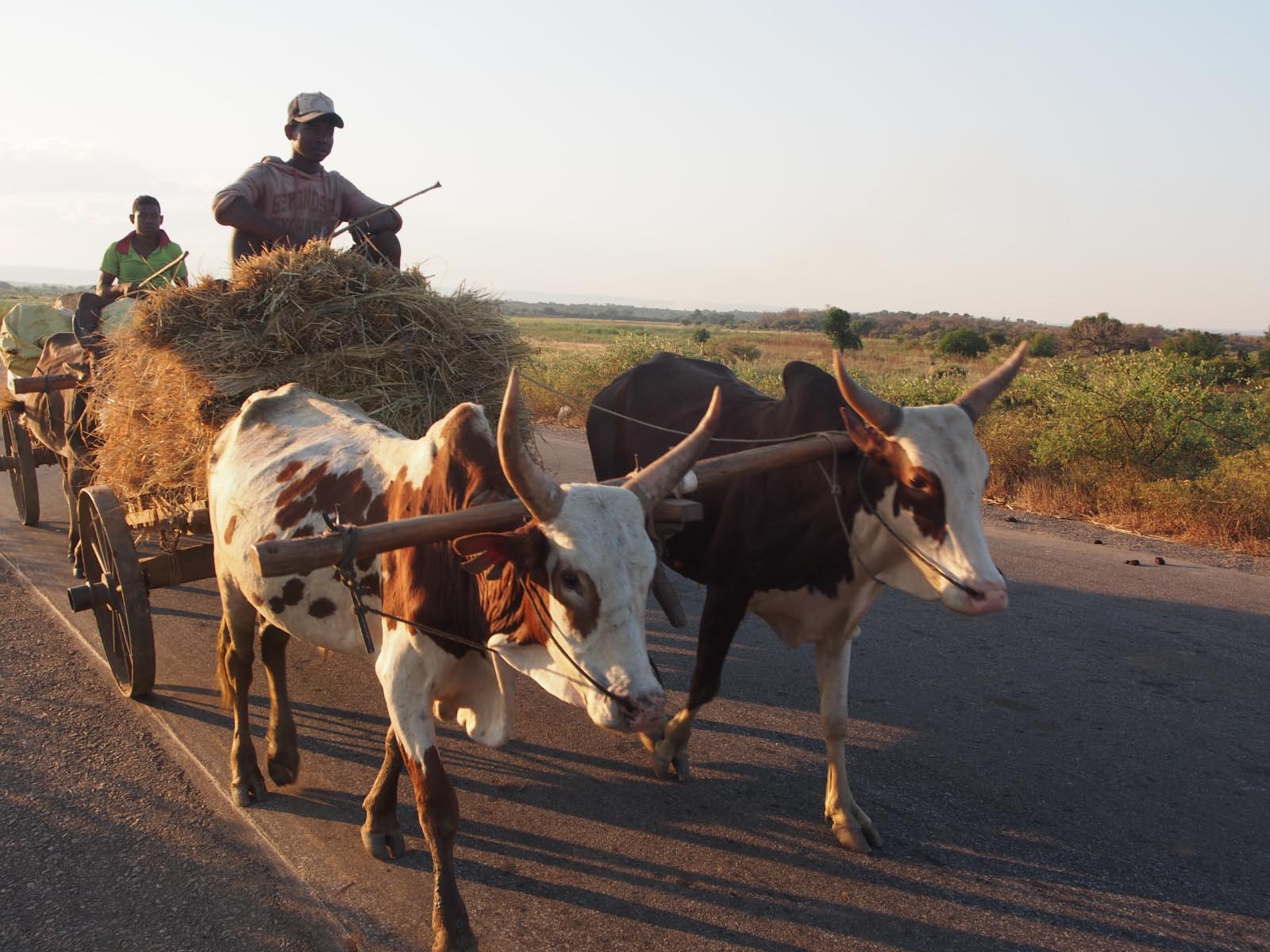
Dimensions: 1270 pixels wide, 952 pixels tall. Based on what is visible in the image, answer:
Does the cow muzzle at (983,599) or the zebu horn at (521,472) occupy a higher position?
the zebu horn at (521,472)

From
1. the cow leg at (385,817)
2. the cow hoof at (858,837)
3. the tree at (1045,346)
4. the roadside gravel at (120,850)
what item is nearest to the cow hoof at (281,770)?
the roadside gravel at (120,850)

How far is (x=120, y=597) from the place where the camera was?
4938 mm

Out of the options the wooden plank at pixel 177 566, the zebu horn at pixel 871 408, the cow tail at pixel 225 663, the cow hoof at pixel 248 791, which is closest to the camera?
the zebu horn at pixel 871 408

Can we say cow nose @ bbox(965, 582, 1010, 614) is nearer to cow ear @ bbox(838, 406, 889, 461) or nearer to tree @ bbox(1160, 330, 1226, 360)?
cow ear @ bbox(838, 406, 889, 461)

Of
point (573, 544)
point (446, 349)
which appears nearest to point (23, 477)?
point (446, 349)

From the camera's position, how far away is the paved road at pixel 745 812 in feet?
10.9

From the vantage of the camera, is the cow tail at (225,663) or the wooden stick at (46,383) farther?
the wooden stick at (46,383)

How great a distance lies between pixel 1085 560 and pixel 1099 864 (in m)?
4.83

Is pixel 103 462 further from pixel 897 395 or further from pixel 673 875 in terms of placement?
pixel 897 395

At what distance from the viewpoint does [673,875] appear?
3.61 metres

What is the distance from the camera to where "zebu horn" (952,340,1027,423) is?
3.93m

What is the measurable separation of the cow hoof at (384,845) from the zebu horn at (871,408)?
2403mm

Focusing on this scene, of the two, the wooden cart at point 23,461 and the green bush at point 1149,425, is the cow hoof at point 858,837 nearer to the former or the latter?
the wooden cart at point 23,461

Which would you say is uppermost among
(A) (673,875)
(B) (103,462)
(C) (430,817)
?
(B) (103,462)
